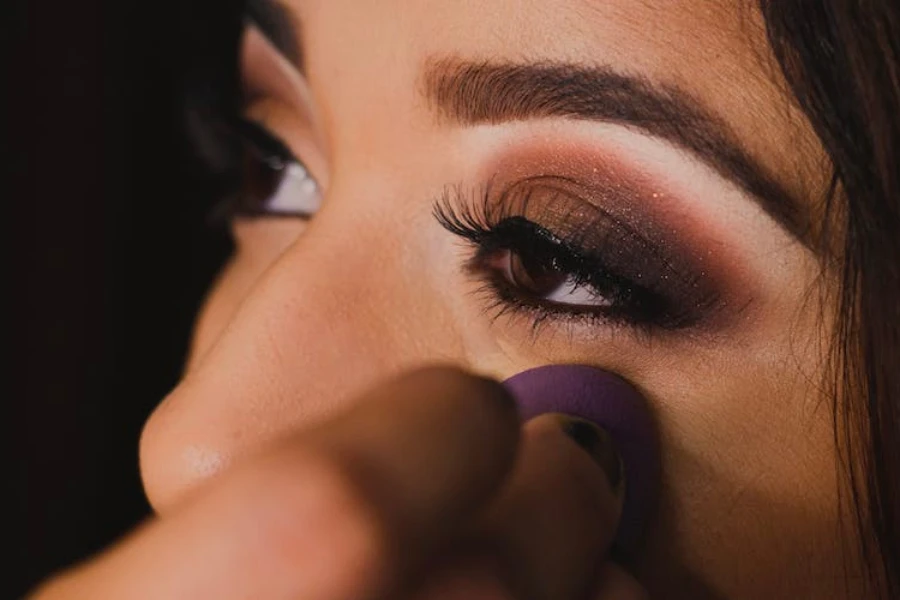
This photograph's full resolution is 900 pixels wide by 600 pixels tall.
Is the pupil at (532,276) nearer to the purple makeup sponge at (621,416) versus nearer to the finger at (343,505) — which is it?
the purple makeup sponge at (621,416)

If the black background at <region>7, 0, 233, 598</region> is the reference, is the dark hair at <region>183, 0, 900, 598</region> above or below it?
above

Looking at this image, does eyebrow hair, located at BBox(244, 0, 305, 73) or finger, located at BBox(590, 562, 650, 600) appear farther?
eyebrow hair, located at BBox(244, 0, 305, 73)

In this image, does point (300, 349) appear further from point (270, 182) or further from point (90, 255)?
point (90, 255)

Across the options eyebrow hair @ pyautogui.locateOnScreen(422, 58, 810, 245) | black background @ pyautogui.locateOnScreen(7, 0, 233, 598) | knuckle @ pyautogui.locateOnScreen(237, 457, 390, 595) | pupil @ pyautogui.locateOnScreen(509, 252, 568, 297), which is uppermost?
eyebrow hair @ pyautogui.locateOnScreen(422, 58, 810, 245)

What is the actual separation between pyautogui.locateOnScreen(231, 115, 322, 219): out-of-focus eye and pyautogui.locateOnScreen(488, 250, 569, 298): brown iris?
0.28 meters

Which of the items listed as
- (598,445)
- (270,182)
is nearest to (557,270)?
(598,445)

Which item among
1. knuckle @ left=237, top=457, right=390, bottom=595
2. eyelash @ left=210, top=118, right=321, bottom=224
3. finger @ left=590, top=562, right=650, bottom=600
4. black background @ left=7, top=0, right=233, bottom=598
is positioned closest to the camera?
knuckle @ left=237, top=457, right=390, bottom=595

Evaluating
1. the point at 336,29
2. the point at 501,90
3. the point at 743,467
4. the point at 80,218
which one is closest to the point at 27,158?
the point at 80,218

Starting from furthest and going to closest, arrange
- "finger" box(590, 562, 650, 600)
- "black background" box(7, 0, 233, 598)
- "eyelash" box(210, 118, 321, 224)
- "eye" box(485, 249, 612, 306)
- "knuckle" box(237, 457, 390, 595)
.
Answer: "black background" box(7, 0, 233, 598) < "eyelash" box(210, 118, 321, 224) < "eye" box(485, 249, 612, 306) < "finger" box(590, 562, 650, 600) < "knuckle" box(237, 457, 390, 595)

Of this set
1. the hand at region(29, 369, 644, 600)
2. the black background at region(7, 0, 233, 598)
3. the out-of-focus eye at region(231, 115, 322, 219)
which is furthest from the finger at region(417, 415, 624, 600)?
the black background at region(7, 0, 233, 598)

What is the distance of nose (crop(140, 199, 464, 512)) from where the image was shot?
0.56m

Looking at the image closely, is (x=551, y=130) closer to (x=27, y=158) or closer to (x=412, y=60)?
(x=412, y=60)

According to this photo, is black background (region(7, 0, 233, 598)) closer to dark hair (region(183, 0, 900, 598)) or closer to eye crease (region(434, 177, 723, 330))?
eye crease (region(434, 177, 723, 330))

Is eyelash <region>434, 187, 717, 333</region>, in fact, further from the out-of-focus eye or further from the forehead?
the out-of-focus eye
